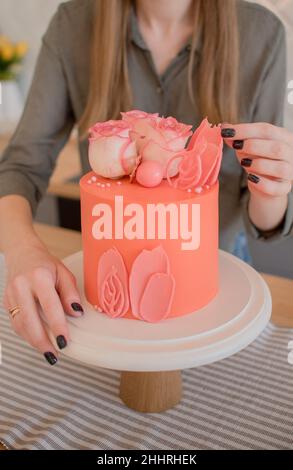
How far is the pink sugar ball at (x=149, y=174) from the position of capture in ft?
2.17

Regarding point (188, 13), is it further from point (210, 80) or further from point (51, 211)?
point (51, 211)

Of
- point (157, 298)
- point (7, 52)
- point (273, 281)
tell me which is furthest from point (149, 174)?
point (7, 52)

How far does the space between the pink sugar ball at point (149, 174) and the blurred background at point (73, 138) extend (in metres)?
0.75

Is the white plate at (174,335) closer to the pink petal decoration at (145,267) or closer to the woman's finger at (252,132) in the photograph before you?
the pink petal decoration at (145,267)

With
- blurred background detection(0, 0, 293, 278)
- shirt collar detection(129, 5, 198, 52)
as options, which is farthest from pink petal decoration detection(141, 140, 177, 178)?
blurred background detection(0, 0, 293, 278)

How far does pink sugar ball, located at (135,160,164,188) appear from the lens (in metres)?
0.66

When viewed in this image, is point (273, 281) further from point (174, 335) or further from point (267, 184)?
point (174, 335)

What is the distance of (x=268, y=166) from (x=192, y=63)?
449mm

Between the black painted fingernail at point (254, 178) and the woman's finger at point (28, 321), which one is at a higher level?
the black painted fingernail at point (254, 178)

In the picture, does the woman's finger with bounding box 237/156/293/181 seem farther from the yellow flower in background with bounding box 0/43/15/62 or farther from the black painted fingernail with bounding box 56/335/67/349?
the yellow flower in background with bounding box 0/43/15/62

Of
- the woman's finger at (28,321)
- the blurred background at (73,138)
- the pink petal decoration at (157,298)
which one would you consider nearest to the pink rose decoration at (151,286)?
the pink petal decoration at (157,298)

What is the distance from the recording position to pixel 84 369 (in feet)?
2.78

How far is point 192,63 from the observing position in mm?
1095

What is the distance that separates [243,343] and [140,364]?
13cm
